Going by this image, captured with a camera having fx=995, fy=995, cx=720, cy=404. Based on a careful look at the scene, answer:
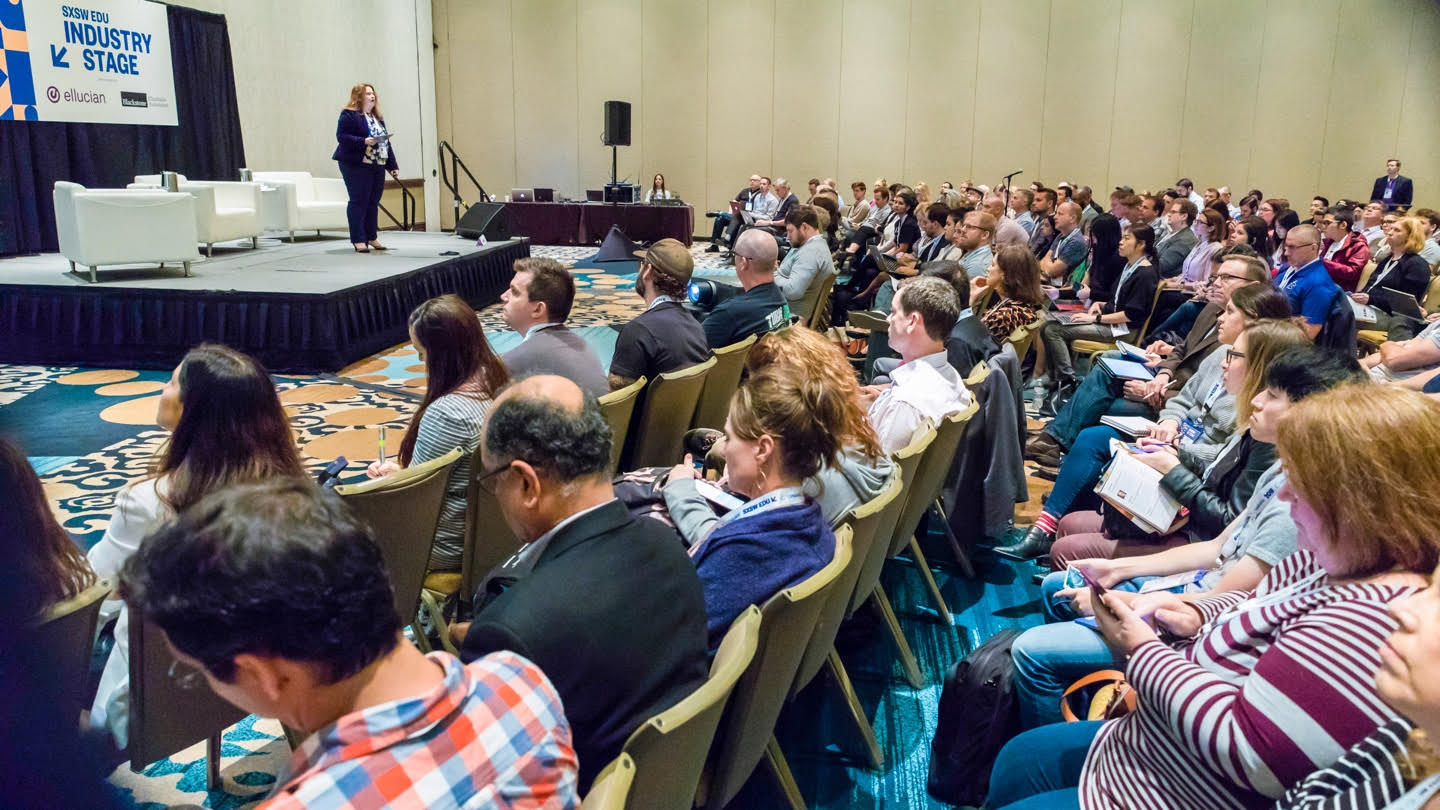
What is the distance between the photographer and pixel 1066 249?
27.1ft

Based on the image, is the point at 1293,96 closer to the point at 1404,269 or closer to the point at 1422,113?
the point at 1422,113

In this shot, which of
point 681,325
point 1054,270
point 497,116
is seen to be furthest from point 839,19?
point 681,325

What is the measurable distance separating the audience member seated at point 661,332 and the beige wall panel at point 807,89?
13.6 metres

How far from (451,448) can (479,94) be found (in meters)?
15.9

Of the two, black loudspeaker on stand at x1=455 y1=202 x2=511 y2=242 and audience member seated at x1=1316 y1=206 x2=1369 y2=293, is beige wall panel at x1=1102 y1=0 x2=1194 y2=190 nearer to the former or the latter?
audience member seated at x1=1316 y1=206 x2=1369 y2=293

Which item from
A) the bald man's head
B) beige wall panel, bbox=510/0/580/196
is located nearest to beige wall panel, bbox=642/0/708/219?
beige wall panel, bbox=510/0/580/196

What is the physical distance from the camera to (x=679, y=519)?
7.30ft

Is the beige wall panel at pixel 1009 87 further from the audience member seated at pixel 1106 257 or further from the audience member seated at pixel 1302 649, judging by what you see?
the audience member seated at pixel 1302 649

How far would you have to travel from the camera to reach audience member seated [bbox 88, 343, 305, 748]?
2.11m

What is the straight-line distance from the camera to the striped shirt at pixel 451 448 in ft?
9.14

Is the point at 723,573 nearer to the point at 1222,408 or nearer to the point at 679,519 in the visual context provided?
the point at 679,519

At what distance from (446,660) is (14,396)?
5996mm

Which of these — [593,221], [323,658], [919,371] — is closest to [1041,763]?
[323,658]

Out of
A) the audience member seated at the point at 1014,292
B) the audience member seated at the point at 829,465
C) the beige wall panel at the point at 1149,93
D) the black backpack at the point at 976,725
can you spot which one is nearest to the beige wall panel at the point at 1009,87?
the beige wall panel at the point at 1149,93
